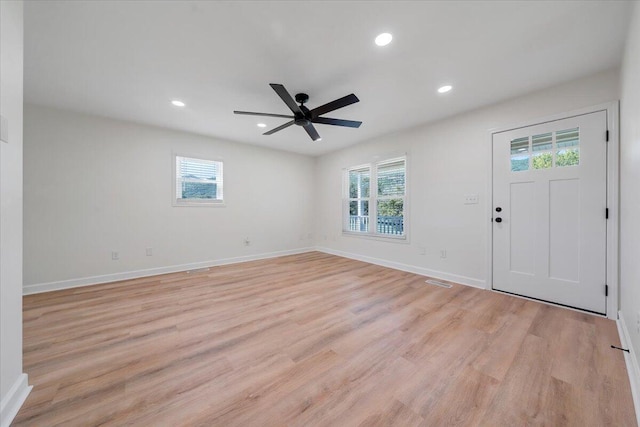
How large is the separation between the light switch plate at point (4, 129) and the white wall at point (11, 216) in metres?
0.03

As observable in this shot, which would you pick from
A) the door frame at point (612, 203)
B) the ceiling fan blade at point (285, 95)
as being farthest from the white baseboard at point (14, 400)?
the door frame at point (612, 203)

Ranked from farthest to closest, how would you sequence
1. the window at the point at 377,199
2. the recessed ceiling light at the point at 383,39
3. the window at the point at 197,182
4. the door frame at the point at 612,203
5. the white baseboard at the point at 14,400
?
the window at the point at 377,199
the window at the point at 197,182
the door frame at the point at 612,203
the recessed ceiling light at the point at 383,39
the white baseboard at the point at 14,400

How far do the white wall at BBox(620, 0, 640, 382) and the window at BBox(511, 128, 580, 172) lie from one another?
35cm

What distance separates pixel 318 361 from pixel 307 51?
2548 millimetres

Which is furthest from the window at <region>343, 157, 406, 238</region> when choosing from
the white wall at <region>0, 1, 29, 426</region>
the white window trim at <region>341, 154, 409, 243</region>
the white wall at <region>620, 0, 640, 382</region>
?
the white wall at <region>0, 1, 29, 426</region>

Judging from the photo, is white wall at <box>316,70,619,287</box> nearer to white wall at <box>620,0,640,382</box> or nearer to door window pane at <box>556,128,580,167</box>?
door window pane at <box>556,128,580,167</box>

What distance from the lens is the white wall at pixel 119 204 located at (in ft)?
10.2

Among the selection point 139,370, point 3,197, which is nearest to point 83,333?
point 139,370

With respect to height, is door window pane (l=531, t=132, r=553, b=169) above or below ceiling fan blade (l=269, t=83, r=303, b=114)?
below

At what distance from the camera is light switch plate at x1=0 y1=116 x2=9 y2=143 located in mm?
1158

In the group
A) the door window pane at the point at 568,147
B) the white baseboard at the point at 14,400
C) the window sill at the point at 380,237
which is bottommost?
the white baseboard at the point at 14,400

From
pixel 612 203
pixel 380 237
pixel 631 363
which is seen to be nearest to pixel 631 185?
pixel 612 203

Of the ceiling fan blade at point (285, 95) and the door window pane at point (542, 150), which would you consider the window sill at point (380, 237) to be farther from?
the ceiling fan blade at point (285, 95)

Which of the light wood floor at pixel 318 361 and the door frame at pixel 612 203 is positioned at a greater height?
the door frame at pixel 612 203
